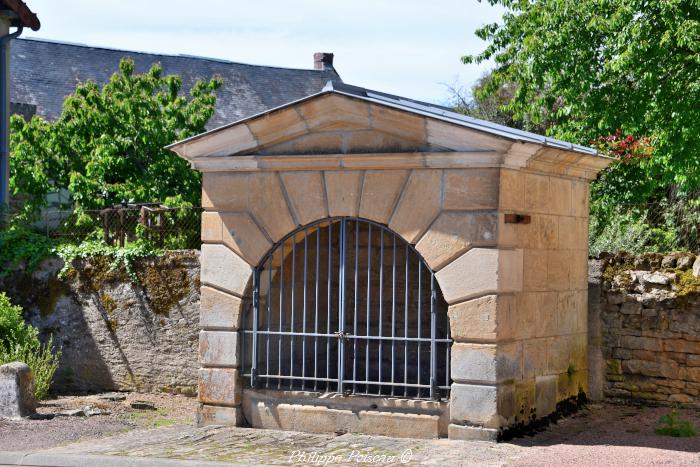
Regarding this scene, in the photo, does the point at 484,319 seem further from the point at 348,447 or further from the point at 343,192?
the point at 343,192

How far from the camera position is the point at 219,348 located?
9.57 metres

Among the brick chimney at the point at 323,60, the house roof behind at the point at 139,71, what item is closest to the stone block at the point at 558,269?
the house roof behind at the point at 139,71

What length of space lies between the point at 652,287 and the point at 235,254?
3692 millimetres

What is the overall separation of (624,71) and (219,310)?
6627 millimetres

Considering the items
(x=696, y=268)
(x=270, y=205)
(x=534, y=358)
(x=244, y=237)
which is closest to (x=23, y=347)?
(x=244, y=237)

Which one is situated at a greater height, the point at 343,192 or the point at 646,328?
the point at 343,192

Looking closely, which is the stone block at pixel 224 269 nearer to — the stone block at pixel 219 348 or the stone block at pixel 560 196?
the stone block at pixel 219 348

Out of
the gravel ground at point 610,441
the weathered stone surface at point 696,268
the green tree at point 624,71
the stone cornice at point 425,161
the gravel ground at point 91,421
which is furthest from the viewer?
the green tree at point 624,71

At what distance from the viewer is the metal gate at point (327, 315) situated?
9.50m

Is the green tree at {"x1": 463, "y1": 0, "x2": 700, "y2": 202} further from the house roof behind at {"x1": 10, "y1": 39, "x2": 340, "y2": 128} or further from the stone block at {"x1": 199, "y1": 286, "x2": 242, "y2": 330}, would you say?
the house roof behind at {"x1": 10, "y1": 39, "x2": 340, "y2": 128}

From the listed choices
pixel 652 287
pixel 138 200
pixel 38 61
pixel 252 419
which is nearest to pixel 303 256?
pixel 252 419

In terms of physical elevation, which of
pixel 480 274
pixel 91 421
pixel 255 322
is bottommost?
pixel 91 421

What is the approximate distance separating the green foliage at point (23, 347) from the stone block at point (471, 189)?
4.70m

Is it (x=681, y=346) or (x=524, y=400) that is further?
(x=681, y=346)
